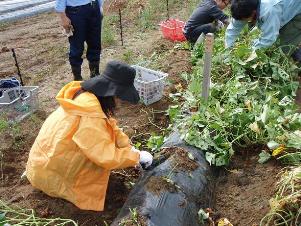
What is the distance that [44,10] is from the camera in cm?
907

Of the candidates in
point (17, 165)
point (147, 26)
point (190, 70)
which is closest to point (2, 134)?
point (17, 165)

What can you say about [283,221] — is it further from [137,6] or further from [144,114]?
[137,6]

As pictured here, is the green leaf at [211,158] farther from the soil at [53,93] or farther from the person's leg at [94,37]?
the person's leg at [94,37]

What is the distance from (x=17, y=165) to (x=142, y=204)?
168cm

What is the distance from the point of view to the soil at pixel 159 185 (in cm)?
273

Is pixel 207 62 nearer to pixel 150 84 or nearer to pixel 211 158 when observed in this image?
pixel 211 158

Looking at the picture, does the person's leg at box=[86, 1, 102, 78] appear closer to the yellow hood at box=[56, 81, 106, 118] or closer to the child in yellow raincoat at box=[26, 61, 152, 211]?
the child in yellow raincoat at box=[26, 61, 152, 211]

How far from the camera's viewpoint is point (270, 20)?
4363 millimetres

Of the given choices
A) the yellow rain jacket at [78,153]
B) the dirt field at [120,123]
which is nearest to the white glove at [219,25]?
the dirt field at [120,123]

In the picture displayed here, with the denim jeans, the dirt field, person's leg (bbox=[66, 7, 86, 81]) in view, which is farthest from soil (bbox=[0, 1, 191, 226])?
the denim jeans

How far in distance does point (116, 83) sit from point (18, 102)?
2254mm

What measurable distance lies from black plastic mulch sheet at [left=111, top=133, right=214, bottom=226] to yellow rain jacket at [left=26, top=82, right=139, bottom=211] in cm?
24

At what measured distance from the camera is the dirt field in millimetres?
2961

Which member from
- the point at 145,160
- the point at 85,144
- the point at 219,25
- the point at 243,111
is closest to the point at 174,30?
the point at 219,25
